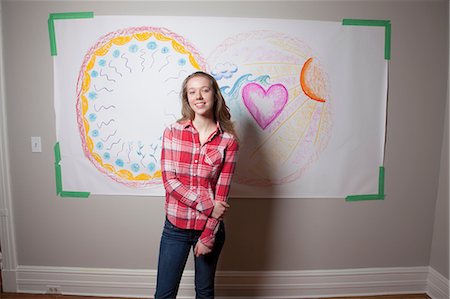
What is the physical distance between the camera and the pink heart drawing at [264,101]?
1.68m

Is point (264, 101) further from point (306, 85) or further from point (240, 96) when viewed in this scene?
point (306, 85)

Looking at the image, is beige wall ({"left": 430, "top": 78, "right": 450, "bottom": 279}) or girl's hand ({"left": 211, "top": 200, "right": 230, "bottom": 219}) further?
beige wall ({"left": 430, "top": 78, "right": 450, "bottom": 279})

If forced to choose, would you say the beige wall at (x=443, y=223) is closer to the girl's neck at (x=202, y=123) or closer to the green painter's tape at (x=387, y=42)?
the green painter's tape at (x=387, y=42)

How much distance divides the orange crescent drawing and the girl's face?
0.71 meters

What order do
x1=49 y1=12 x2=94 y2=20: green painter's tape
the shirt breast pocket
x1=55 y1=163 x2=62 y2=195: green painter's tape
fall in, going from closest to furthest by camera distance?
the shirt breast pocket, x1=49 y1=12 x2=94 y2=20: green painter's tape, x1=55 y1=163 x2=62 y2=195: green painter's tape

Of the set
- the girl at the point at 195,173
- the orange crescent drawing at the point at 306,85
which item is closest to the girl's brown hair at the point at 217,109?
the girl at the point at 195,173

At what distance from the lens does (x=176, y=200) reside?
125 cm

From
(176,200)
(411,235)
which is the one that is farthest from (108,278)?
(411,235)

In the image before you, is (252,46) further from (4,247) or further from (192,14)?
(4,247)

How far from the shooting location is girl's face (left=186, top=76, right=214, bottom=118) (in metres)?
1.21

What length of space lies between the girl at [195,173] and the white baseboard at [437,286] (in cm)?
155

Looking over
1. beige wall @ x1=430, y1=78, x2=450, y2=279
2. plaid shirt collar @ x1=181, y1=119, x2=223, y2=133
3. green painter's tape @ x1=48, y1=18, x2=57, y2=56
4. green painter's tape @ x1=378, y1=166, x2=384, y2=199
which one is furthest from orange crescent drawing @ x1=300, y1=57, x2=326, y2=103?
green painter's tape @ x1=48, y1=18, x2=57, y2=56

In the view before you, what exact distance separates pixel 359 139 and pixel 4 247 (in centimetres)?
232

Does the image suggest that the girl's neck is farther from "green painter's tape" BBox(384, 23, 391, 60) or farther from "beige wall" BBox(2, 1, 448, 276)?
"green painter's tape" BBox(384, 23, 391, 60)
